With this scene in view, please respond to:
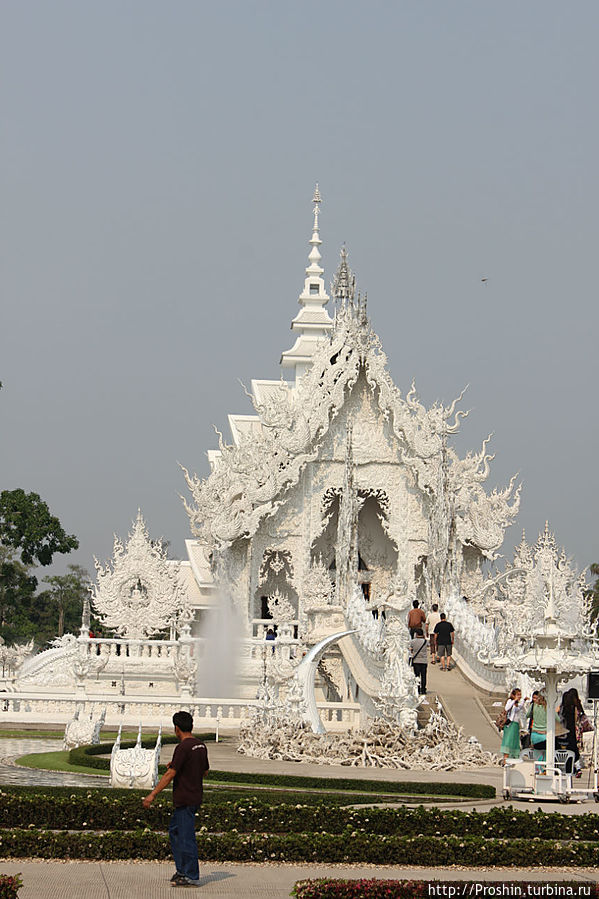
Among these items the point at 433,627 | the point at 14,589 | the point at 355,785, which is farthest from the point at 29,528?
the point at 355,785

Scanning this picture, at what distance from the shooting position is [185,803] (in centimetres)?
888

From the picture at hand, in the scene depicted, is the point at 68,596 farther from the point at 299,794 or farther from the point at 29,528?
the point at 299,794

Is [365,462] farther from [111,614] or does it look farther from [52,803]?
[52,803]

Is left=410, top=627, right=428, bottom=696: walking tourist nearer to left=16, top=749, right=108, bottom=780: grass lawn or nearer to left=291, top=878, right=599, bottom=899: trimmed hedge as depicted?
left=16, top=749, right=108, bottom=780: grass lawn

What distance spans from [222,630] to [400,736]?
12.5 meters

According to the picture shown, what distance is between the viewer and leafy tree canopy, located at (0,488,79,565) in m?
40.2

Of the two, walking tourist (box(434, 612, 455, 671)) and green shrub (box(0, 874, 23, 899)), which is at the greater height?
walking tourist (box(434, 612, 455, 671))

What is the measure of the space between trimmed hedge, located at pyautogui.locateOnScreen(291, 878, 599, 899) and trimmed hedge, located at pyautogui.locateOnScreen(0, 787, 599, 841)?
6.81 ft

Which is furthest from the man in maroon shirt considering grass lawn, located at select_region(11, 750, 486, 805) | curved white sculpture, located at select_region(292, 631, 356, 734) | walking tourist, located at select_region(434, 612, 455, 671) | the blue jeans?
walking tourist, located at select_region(434, 612, 455, 671)

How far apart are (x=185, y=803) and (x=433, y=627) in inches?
664

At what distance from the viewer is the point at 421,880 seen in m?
8.68

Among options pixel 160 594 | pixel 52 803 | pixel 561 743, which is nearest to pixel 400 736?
pixel 561 743

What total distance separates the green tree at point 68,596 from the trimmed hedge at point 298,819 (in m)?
47.8

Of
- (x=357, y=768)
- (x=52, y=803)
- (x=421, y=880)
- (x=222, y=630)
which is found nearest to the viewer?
(x=421, y=880)
